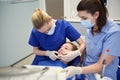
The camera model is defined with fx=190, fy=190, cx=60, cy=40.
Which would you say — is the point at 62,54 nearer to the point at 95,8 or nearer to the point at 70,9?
the point at 95,8

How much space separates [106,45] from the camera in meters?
1.32

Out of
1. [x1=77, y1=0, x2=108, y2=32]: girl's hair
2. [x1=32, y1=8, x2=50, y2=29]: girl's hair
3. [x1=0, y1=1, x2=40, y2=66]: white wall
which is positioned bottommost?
[x1=0, y1=1, x2=40, y2=66]: white wall

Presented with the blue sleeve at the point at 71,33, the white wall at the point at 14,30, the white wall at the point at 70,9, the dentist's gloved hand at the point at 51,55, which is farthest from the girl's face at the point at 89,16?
the white wall at the point at 14,30

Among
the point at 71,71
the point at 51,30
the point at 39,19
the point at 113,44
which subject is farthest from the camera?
the point at 51,30

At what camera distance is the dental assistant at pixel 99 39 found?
4.28 feet

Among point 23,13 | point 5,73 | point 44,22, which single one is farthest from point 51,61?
point 23,13

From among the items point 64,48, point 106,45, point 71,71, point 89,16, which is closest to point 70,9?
point 64,48

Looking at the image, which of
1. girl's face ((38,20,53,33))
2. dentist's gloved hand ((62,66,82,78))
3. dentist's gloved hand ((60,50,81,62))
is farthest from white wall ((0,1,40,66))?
dentist's gloved hand ((62,66,82,78))

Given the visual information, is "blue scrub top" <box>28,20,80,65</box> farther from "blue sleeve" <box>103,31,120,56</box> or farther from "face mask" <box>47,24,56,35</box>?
"blue sleeve" <box>103,31,120,56</box>

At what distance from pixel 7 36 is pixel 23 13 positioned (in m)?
0.54

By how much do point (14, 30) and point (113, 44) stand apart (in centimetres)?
207

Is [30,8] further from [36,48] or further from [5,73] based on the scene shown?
[5,73]

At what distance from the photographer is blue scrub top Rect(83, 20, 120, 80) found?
1.30 m

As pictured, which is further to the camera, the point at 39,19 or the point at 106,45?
the point at 39,19
